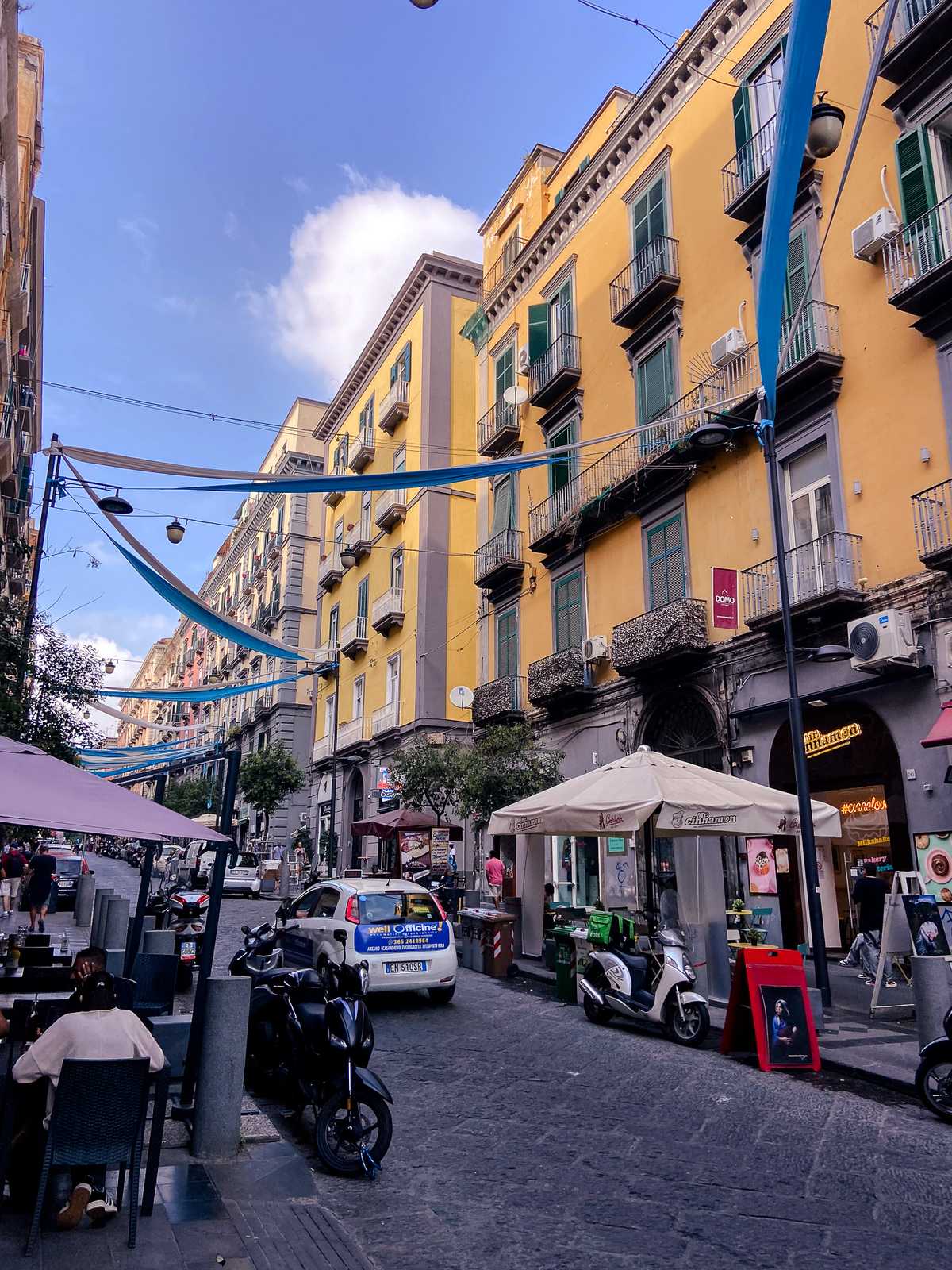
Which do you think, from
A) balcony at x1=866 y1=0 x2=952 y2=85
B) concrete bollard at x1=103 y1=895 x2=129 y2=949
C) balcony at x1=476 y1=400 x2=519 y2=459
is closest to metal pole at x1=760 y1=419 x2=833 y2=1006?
balcony at x1=866 y1=0 x2=952 y2=85

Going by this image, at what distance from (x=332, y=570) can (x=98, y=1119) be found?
3737 centimetres

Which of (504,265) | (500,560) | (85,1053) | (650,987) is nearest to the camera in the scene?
(85,1053)

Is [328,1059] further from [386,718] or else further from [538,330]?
[386,718]

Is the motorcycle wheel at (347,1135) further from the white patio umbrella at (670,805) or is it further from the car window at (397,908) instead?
the white patio umbrella at (670,805)

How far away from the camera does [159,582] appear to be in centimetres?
1341

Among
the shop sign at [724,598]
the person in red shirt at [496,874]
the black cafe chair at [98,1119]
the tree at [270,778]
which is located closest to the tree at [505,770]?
the person in red shirt at [496,874]

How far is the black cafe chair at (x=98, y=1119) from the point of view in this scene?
423 cm

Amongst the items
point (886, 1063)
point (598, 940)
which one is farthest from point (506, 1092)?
point (598, 940)

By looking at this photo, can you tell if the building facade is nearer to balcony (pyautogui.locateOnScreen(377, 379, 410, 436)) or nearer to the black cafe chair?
the black cafe chair

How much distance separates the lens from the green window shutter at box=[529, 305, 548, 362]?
2442 cm

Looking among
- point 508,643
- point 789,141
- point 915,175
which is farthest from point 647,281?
point 789,141

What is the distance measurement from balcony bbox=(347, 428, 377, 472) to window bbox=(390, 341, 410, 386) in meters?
2.39

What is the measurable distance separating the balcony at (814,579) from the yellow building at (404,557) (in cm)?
1542

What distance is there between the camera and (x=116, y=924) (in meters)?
13.6
